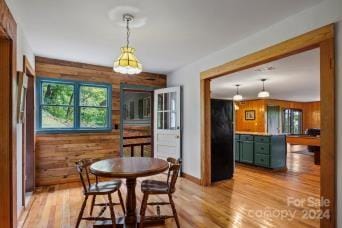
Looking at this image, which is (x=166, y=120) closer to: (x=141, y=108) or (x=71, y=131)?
(x=71, y=131)

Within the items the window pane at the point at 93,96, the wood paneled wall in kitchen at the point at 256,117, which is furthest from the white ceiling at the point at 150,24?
the wood paneled wall in kitchen at the point at 256,117

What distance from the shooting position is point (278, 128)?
10.4 m

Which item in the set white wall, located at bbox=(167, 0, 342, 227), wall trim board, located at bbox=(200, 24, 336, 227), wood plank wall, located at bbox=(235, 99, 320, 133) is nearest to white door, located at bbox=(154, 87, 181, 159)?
white wall, located at bbox=(167, 0, 342, 227)

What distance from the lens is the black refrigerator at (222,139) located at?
438cm

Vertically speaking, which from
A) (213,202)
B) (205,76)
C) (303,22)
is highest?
(303,22)

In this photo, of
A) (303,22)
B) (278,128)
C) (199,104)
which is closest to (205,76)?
(199,104)

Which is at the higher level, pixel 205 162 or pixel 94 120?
pixel 94 120

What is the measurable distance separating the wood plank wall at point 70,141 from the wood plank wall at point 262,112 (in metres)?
7.10

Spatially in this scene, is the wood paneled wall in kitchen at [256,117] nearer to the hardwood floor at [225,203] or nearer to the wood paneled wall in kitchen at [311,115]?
the wood paneled wall in kitchen at [311,115]

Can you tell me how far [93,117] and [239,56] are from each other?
3.22 m

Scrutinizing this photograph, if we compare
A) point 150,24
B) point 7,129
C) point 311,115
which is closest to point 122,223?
point 7,129

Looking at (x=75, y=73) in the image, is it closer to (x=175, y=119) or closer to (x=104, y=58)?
(x=104, y=58)

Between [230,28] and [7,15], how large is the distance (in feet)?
8.05

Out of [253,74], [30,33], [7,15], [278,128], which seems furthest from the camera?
[278,128]
